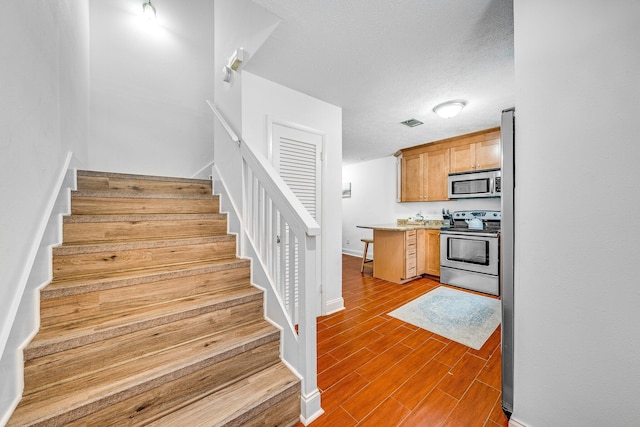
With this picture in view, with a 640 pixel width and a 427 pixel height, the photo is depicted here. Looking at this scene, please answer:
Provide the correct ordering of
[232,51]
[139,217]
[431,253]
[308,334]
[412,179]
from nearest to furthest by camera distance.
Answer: [308,334] → [139,217] → [232,51] → [431,253] → [412,179]

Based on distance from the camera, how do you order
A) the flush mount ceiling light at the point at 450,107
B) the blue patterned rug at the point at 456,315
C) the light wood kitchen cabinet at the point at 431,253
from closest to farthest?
the blue patterned rug at the point at 456,315
the flush mount ceiling light at the point at 450,107
the light wood kitchen cabinet at the point at 431,253

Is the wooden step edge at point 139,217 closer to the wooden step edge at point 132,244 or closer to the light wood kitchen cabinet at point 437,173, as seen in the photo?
the wooden step edge at point 132,244

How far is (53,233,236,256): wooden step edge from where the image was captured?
1450 mm

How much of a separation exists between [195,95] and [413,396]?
14.1ft

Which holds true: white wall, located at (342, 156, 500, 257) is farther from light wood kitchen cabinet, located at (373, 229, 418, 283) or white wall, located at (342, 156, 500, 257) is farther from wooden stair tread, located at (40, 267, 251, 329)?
wooden stair tread, located at (40, 267, 251, 329)

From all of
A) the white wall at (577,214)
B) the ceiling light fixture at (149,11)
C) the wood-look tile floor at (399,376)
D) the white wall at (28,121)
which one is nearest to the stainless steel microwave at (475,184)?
the wood-look tile floor at (399,376)

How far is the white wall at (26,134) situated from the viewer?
0.96 meters

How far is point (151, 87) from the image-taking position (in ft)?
10.5

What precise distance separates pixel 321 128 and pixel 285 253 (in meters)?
1.61

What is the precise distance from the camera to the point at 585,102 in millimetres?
1005

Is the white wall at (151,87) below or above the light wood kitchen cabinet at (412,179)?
above

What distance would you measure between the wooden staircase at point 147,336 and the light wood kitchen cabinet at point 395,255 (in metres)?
2.68

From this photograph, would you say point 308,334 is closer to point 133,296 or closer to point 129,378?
point 129,378

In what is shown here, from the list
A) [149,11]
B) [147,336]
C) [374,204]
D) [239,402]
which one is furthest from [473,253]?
[149,11]
